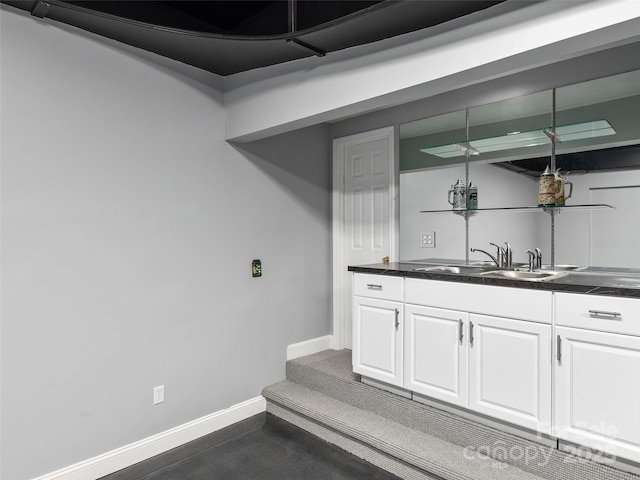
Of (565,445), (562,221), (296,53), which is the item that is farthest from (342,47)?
(565,445)

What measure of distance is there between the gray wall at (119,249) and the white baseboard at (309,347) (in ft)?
0.48

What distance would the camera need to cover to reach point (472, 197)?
2.90 metres

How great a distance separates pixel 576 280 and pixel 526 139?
1.05 m

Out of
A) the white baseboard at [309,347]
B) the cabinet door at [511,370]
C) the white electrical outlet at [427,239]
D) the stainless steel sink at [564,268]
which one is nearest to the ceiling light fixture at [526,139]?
the white electrical outlet at [427,239]

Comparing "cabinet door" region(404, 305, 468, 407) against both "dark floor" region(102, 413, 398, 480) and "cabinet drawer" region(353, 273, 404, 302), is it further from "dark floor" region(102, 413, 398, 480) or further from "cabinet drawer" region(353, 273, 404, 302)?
"dark floor" region(102, 413, 398, 480)

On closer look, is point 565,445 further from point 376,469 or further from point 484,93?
point 484,93

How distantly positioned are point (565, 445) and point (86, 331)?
2.55 m

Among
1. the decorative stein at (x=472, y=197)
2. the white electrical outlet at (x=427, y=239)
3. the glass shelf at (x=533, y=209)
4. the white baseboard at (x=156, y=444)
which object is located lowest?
the white baseboard at (x=156, y=444)

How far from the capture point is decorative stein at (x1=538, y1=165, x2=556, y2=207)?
97.7 inches

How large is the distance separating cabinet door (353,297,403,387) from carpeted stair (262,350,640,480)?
0.43ft

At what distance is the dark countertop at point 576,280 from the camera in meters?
1.85

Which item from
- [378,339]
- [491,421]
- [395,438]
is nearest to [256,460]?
[395,438]

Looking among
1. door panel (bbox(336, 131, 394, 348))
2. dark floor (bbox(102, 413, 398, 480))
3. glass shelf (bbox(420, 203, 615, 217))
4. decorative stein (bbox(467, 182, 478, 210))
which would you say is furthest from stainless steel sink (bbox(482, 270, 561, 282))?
dark floor (bbox(102, 413, 398, 480))

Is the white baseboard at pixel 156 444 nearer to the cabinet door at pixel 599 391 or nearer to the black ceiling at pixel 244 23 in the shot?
the cabinet door at pixel 599 391
